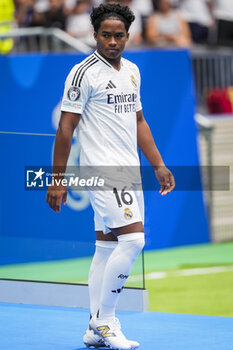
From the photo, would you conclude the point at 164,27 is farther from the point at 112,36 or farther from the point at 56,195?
the point at 56,195

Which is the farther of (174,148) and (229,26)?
(229,26)

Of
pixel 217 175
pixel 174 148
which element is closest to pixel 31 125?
pixel 174 148

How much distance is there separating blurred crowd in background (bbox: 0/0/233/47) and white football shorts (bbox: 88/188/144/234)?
10.7 metres

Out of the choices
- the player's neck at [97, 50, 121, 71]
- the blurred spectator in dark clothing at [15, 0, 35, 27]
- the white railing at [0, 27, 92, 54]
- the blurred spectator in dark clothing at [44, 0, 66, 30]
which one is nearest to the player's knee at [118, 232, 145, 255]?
the player's neck at [97, 50, 121, 71]

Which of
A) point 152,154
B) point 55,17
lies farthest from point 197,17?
point 152,154

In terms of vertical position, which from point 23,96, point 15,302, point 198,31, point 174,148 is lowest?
point 15,302

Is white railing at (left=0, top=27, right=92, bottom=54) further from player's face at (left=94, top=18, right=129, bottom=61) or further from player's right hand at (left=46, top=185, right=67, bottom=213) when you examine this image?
player's right hand at (left=46, top=185, right=67, bottom=213)

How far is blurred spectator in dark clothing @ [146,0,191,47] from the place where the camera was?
56.8 ft

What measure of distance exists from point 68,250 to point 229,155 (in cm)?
875

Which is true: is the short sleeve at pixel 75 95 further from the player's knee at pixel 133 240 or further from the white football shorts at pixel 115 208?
the player's knee at pixel 133 240

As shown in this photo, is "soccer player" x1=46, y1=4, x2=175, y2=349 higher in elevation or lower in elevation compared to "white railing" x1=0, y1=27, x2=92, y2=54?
lower

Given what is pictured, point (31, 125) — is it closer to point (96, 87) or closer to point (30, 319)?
point (30, 319)

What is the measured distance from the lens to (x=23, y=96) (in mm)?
13656

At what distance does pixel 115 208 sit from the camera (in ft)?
19.5
